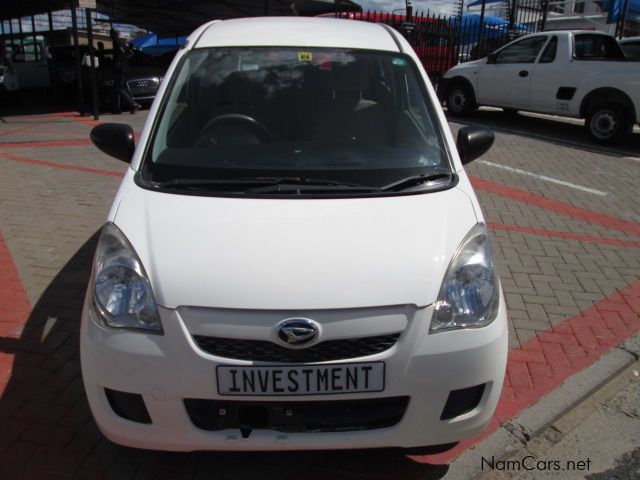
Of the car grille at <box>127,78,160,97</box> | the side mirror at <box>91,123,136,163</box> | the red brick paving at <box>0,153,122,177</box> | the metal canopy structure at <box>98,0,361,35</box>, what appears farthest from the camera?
the metal canopy structure at <box>98,0,361,35</box>

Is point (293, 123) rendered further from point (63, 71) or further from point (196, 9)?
point (196, 9)

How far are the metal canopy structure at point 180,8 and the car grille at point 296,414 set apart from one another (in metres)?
17.2

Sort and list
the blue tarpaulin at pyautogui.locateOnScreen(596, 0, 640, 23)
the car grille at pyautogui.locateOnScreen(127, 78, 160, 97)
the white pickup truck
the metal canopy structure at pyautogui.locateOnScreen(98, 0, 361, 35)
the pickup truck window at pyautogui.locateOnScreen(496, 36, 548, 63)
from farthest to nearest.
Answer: the metal canopy structure at pyautogui.locateOnScreen(98, 0, 361, 35) → the blue tarpaulin at pyautogui.locateOnScreen(596, 0, 640, 23) → the car grille at pyautogui.locateOnScreen(127, 78, 160, 97) → the pickup truck window at pyautogui.locateOnScreen(496, 36, 548, 63) → the white pickup truck

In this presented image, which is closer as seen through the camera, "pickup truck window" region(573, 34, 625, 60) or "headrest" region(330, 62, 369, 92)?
"headrest" region(330, 62, 369, 92)

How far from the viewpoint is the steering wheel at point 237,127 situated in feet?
10.1

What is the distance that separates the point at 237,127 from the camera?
10.3 ft

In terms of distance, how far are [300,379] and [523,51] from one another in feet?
35.2

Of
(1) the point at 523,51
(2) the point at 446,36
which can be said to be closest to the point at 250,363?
(1) the point at 523,51

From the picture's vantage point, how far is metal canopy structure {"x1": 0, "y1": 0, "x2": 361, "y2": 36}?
743 inches

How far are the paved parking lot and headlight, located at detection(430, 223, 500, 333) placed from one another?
0.85 m

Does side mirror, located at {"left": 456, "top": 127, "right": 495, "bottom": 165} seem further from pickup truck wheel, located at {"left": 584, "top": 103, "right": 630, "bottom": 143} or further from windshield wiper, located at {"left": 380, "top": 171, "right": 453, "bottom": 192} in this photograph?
pickup truck wheel, located at {"left": 584, "top": 103, "right": 630, "bottom": 143}

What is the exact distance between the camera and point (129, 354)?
212cm

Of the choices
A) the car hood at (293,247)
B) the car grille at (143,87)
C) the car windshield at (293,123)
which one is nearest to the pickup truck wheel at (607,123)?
the car windshield at (293,123)

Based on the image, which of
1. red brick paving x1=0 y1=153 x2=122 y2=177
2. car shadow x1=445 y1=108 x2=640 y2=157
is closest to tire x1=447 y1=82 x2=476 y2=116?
car shadow x1=445 y1=108 x2=640 y2=157
